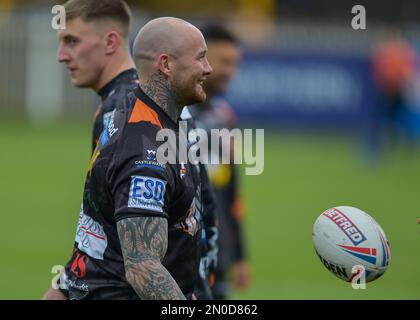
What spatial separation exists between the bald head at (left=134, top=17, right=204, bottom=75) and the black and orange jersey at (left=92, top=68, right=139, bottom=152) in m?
0.47

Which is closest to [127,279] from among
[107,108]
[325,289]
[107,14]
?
[107,108]

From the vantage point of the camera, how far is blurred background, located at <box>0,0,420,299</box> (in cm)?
1878

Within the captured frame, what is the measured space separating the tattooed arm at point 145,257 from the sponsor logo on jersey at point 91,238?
47 cm

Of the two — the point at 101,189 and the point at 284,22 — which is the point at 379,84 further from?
the point at 101,189

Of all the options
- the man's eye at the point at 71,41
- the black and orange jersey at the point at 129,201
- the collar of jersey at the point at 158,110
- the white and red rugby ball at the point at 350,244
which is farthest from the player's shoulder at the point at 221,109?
the collar of jersey at the point at 158,110

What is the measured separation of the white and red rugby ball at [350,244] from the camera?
5348mm

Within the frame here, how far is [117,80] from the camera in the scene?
20.3 ft

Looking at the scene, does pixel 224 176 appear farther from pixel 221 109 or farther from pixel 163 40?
pixel 163 40

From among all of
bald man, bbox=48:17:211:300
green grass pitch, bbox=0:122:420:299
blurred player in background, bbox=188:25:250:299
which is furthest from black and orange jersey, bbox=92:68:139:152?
green grass pitch, bbox=0:122:420:299

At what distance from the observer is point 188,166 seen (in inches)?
208

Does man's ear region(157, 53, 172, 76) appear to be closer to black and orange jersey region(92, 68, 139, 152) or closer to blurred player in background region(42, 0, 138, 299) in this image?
black and orange jersey region(92, 68, 139, 152)

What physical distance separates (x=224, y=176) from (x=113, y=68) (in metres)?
2.63

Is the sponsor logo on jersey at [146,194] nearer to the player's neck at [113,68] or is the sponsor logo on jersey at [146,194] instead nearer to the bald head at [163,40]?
the bald head at [163,40]

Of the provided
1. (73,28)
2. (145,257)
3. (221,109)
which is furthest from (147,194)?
(221,109)
